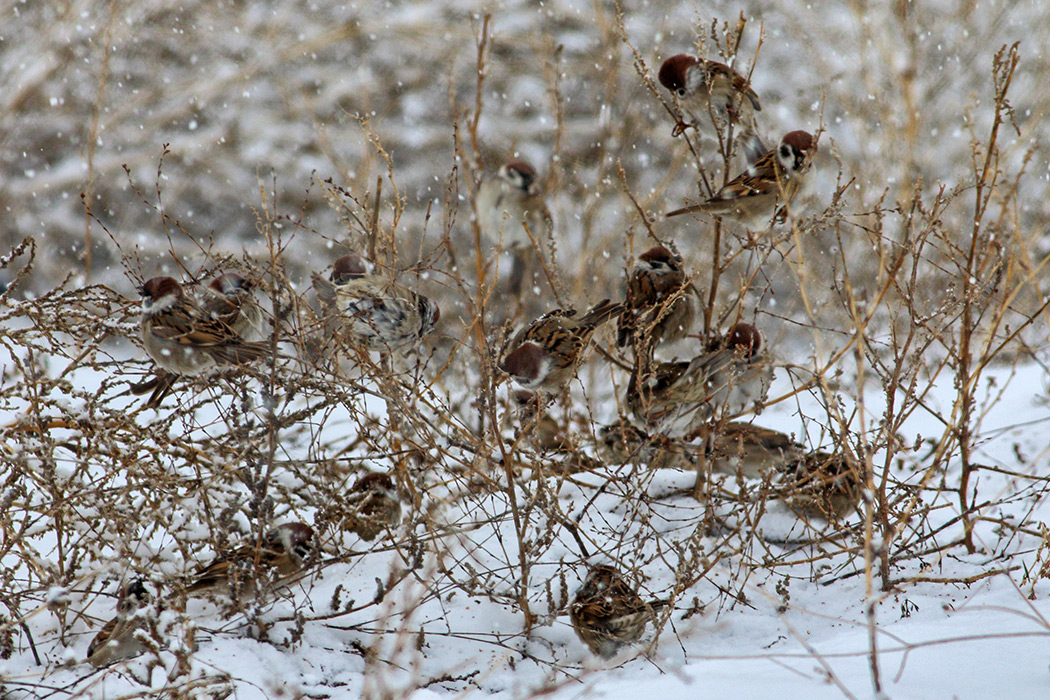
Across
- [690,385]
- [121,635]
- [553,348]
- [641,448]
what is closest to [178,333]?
[121,635]

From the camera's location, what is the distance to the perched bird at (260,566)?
2.21m

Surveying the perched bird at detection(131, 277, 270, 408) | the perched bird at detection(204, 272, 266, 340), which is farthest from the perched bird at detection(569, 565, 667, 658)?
the perched bird at detection(204, 272, 266, 340)

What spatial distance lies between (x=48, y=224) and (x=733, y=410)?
607 cm

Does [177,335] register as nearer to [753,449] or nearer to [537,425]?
[537,425]

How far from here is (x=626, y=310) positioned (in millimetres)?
2637

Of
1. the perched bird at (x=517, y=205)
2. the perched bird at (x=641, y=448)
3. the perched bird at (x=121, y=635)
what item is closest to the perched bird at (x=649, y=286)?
the perched bird at (x=641, y=448)

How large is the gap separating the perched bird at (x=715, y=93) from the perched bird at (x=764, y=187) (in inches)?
7.2

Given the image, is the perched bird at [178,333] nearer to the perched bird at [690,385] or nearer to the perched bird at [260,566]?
the perched bird at [260,566]

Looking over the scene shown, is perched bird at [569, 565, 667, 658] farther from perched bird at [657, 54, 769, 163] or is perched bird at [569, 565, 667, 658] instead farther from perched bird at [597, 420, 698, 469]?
perched bird at [657, 54, 769, 163]

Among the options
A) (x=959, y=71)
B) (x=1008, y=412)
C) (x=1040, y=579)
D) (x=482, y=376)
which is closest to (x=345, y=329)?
(x=482, y=376)

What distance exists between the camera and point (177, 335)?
2.47 m

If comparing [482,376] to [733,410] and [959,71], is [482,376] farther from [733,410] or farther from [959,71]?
[959,71]

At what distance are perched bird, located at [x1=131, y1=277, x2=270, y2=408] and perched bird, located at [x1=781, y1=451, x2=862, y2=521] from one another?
5.81 ft

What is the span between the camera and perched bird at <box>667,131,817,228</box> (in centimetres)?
250
